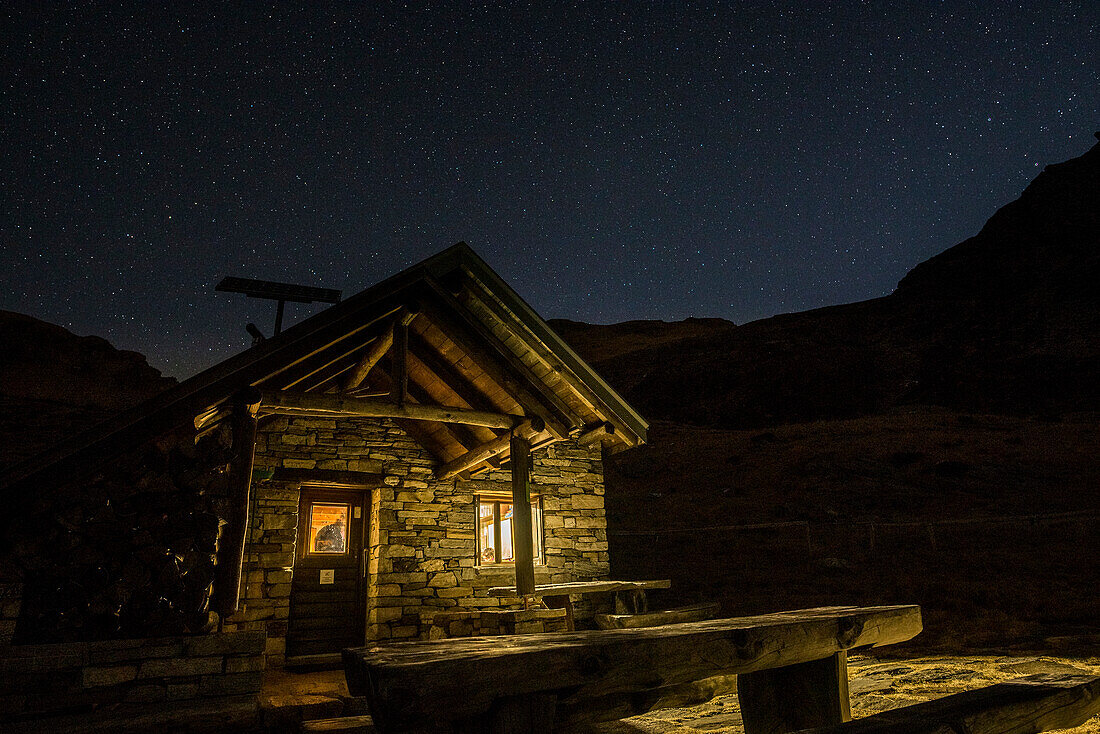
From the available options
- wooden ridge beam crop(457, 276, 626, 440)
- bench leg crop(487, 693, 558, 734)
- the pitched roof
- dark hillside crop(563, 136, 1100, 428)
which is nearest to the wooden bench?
bench leg crop(487, 693, 558, 734)

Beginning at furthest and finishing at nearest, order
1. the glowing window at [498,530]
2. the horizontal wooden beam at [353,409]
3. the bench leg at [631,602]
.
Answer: the glowing window at [498,530] < the bench leg at [631,602] < the horizontal wooden beam at [353,409]

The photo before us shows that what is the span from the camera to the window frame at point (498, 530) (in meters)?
10.0

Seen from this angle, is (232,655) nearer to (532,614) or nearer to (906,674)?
(532,614)

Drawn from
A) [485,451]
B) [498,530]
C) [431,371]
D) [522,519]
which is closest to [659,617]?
[522,519]

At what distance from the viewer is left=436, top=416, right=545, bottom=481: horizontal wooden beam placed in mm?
8047

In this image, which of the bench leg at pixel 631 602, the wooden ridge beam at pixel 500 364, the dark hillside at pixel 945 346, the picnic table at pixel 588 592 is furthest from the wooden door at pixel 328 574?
the dark hillside at pixel 945 346

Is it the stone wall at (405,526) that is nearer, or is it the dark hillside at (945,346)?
the stone wall at (405,526)

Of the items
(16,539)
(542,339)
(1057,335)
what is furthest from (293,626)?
(1057,335)

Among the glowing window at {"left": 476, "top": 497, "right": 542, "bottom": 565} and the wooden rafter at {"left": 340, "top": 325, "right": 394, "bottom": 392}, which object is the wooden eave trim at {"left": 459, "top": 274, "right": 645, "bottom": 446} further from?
the glowing window at {"left": 476, "top": 497, "right": 542, "bottom": 565}

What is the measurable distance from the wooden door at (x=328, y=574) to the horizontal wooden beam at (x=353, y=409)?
10.2 ft

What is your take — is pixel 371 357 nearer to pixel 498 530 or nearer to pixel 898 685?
pixel 498 530

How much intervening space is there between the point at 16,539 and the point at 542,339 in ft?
19.8

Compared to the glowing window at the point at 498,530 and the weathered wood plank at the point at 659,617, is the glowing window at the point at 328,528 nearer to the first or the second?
the glowing window at the point at 498,530

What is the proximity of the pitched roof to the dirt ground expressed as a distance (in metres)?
3.60
